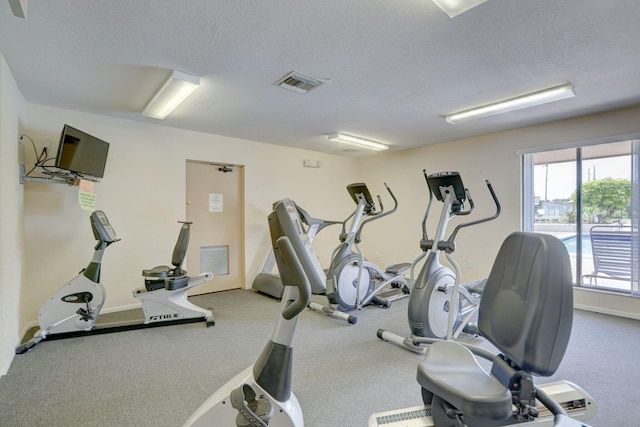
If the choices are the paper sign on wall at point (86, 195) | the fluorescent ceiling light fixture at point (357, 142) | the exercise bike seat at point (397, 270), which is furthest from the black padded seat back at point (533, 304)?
the paper sign on wall at point (86, 195)

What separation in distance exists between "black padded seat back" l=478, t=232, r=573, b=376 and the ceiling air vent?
6.99 feet

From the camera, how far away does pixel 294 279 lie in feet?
4.48

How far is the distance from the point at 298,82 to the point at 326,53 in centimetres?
57

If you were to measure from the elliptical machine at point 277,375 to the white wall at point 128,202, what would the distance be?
3.14 m

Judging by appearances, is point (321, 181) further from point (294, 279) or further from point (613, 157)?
point (294, 279)

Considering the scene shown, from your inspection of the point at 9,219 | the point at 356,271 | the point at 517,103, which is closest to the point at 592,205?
the point at 517,103

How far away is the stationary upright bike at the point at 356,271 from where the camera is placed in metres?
3.81

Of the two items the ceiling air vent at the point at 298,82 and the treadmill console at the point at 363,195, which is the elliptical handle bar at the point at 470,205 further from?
the ceiling air vent at the point at 298,82

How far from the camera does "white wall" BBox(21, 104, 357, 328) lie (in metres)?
3.45

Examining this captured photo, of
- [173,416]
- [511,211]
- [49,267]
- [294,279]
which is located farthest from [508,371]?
[49,267]

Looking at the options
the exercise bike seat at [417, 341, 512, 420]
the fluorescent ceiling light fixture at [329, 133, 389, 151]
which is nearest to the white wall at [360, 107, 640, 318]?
the fluorescent ceiling light fixture at [329, 133, 389, 151]

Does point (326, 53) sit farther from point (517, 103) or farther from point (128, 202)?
point (128, 202)

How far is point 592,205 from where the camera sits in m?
4.02

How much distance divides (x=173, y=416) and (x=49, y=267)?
285 centimetres
